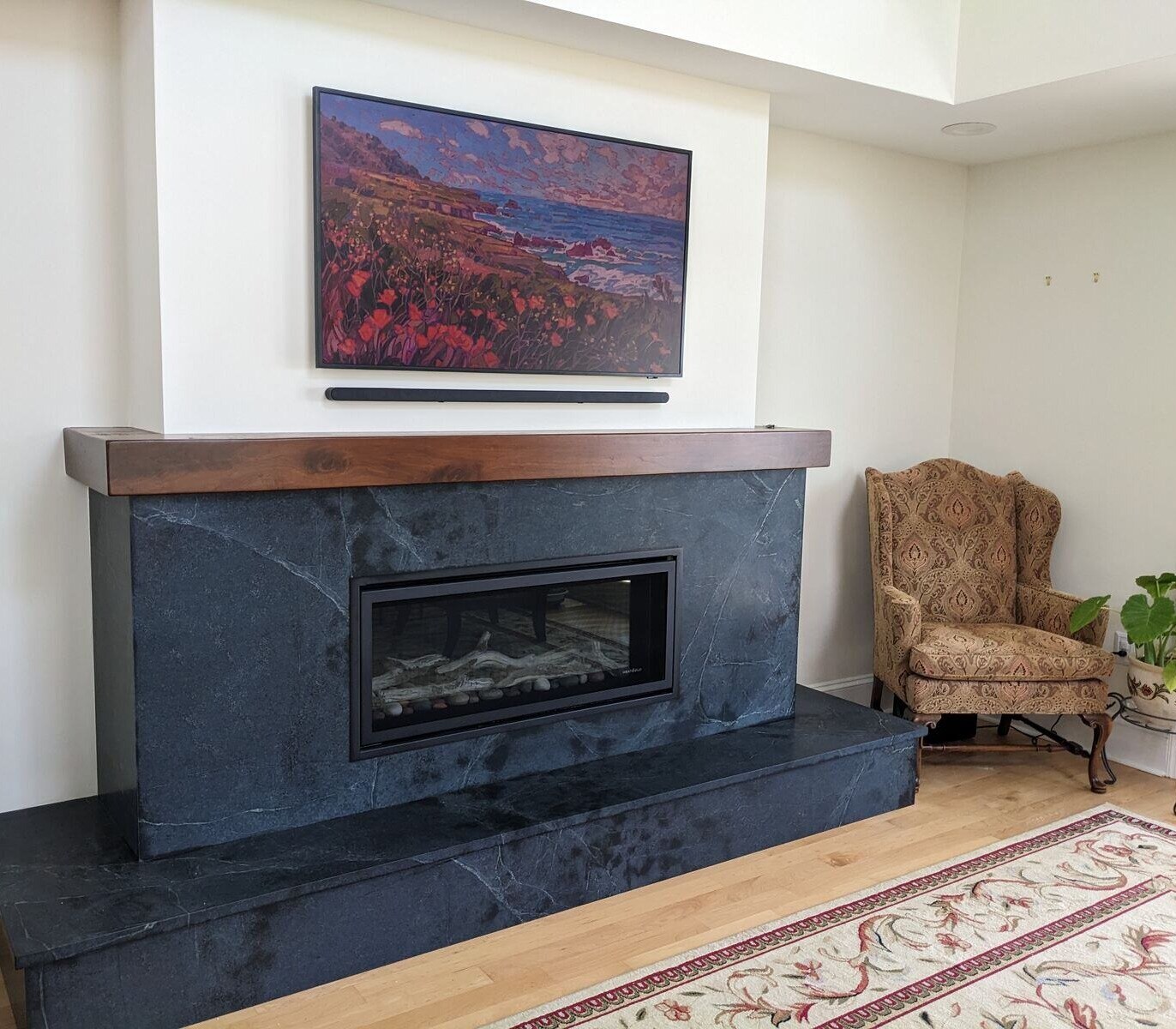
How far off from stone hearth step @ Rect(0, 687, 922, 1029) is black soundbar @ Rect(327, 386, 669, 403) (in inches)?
40.8

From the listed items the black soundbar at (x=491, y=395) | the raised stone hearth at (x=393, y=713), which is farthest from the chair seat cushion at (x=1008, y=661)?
the black soundbar at (x=491, y=395)

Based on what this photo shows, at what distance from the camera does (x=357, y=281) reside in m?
2.59

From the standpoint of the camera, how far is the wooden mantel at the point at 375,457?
2.24m

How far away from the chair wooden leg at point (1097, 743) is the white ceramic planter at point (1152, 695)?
13 cm

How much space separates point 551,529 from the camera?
2883mm

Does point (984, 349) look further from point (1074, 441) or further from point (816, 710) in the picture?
point (816, 710)

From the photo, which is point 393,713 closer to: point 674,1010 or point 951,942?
point 674,1010

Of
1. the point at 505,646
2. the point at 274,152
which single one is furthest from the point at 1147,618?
the point at 274,152

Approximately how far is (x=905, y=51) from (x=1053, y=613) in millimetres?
2010

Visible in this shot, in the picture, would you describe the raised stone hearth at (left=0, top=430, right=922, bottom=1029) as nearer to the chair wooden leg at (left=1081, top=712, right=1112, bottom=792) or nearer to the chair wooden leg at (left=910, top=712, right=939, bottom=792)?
the chair wooden leg at (left=910, top=712, right=939, bottom=792)

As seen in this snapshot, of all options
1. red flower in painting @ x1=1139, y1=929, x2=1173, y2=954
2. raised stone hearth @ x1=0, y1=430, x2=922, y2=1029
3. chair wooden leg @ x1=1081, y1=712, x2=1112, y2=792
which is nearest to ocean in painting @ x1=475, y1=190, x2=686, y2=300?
raised stone hearth @ x1=0, y1=430, x2=922, y2=1029

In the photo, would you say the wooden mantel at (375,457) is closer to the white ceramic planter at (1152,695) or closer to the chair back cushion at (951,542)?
the chair back cushion at (951,542)

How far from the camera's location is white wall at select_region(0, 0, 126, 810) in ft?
7.95

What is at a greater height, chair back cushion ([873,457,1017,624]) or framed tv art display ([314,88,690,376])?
framed tv art display ([314,88,690,376])
